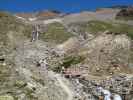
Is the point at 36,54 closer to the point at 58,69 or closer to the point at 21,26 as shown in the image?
the point at 58,69

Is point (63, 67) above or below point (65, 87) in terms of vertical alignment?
above

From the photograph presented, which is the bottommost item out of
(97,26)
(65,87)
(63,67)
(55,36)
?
(65,87)

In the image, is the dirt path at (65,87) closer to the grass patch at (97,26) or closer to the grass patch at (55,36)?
the grass patch at (55,36)

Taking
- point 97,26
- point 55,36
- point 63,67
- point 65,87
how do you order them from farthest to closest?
point 97,26
point 55,36
point 63,67
point 65,87

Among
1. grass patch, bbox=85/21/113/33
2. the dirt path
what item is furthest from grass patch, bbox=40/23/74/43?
the dirt path

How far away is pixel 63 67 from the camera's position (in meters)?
47.2

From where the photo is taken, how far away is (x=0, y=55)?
154 feet

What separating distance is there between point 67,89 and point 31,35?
111 feet

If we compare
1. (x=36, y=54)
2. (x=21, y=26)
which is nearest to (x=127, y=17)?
(x=21, y=26)

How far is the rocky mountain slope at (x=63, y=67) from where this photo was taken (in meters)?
35.7

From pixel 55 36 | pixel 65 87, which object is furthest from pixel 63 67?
pixel 55 36

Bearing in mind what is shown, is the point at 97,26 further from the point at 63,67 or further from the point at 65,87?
the point at 65,87

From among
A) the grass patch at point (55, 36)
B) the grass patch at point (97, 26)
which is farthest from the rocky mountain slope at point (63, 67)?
the grass patch at point (97, 26)

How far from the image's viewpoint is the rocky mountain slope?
3571 cm
